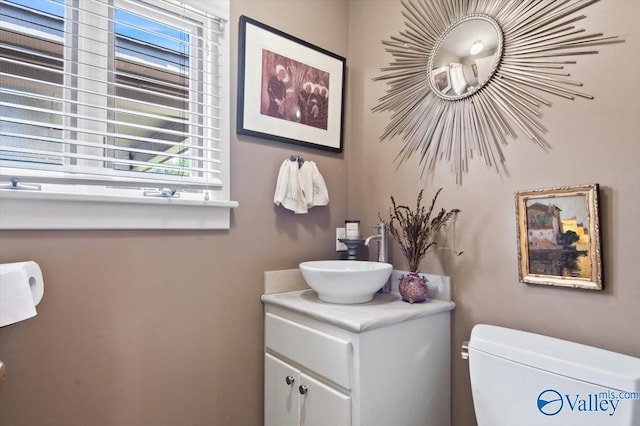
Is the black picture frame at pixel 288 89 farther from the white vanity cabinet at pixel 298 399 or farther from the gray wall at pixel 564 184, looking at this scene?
the white vanity cabinet at pixel 298 399

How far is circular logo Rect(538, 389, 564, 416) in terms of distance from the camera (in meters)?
0.91

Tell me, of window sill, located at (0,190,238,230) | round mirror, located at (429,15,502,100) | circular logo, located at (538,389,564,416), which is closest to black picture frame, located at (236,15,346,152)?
window sill, located at (0,190,238,230)

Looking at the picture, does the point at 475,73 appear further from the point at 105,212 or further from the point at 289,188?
the point at 105,212

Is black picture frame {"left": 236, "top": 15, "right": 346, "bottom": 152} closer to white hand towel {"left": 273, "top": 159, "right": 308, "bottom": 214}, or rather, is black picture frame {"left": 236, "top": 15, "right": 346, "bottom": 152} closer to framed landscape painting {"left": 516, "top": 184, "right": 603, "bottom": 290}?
white hand towel {"left": 273, "top": 159, "right": 308, "bottom": 214}

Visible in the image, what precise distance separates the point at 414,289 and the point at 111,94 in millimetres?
1272

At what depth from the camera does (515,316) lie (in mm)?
1192

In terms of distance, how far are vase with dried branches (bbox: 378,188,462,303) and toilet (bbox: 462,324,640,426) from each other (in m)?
0.26

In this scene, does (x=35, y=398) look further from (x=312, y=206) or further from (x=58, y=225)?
(x=312, y=206)

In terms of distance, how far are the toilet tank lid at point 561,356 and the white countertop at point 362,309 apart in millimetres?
200

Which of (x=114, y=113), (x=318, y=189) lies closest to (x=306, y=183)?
(x=318, y=189)

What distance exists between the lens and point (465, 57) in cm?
134

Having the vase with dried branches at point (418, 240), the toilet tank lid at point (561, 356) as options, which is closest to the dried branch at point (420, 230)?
the vase with dried branches at point (418, 240)

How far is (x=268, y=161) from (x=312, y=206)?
0.94ft

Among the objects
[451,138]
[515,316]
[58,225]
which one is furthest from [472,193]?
[58,225]
